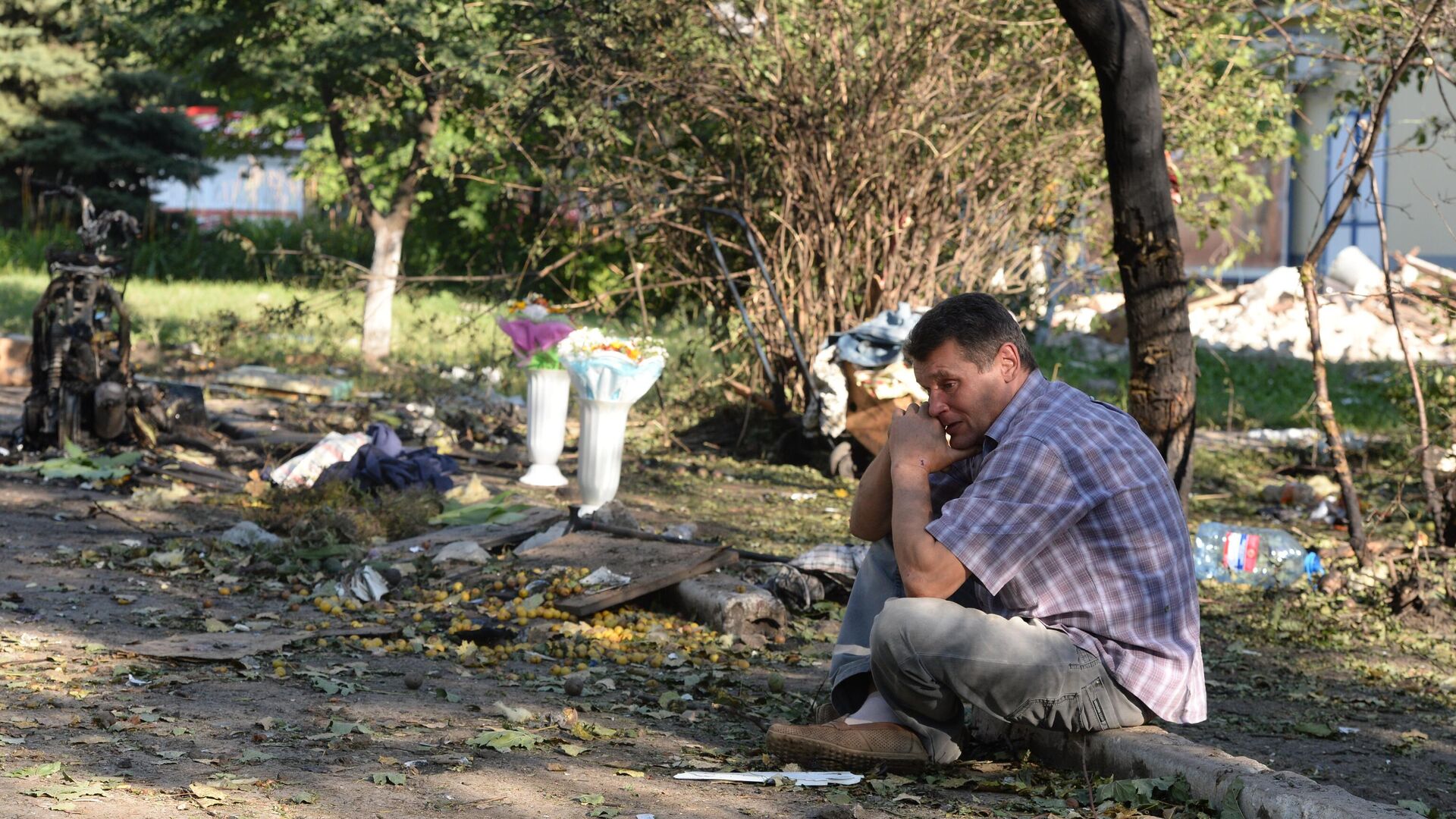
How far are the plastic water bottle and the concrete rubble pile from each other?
27.2 feet

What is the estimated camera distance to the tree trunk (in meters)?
14.1

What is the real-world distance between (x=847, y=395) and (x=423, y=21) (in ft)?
20.3

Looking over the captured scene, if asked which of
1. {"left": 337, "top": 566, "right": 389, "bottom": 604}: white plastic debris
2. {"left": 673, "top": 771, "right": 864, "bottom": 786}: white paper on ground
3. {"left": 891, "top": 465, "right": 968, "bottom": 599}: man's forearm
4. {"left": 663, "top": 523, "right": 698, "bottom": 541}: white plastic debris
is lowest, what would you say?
{"left": 337, "top": 566, "right": 389, "bottom": 604}: white plastic debris

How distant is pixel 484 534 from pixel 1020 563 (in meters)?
4.06

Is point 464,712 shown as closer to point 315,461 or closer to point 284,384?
point 315,461

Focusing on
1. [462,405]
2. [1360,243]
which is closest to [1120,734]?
[462,405]

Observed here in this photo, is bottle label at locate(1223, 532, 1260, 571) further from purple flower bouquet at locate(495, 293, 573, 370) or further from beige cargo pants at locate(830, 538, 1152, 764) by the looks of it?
purple flower bouquet at locate(495, 293, 573, 370)

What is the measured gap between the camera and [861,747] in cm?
357

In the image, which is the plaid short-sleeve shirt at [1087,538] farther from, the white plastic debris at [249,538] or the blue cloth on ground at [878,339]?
the blue cloth on ground at [878,339]

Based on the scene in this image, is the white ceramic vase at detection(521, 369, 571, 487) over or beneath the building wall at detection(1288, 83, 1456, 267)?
beneath

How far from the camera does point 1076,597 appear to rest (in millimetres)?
3428

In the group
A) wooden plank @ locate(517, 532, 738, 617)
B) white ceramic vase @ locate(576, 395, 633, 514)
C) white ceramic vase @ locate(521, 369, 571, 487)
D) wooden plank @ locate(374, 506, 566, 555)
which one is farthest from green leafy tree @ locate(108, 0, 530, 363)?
wooden plank @ locate(517, 532, 738, 617)

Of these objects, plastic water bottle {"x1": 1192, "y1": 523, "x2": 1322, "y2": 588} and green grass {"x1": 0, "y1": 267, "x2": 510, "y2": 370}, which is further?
green grass {"x1": 0, "y1": 267, "x2": 510, "y2": 370}

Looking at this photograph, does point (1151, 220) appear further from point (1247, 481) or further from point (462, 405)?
point (462, 405)
